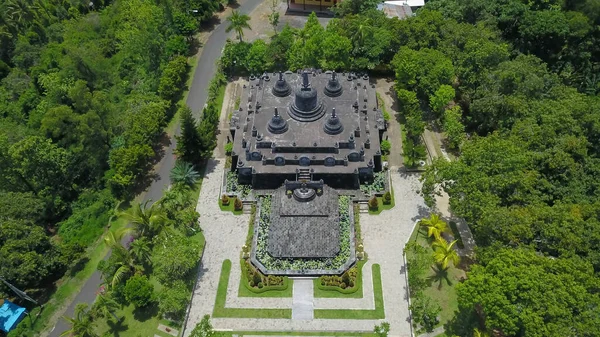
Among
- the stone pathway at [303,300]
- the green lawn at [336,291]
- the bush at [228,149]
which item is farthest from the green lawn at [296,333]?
the bush at [228,149]

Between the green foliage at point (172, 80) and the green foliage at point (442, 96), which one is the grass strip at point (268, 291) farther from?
the green foliage at point (172, 80)

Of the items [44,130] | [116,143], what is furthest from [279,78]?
[44,130]

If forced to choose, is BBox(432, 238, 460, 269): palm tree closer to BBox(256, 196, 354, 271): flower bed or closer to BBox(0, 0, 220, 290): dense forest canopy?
BBox(256, 196, 354, 271): flower bed

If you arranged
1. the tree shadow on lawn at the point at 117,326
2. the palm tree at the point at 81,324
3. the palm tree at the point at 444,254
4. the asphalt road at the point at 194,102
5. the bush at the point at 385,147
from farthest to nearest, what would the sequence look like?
the bush at the point at 385,147, the asphalt road at the point at 194,102, the palm tree at the point at 444,254, the tree shadow on lawn at the point at 117,326, the palm tree at the point at 81,324

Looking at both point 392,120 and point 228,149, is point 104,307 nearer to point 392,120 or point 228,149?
point 228,149

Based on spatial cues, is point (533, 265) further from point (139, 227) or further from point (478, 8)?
point (478, 8)

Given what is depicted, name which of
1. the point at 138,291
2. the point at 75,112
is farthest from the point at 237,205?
the point at 75,112

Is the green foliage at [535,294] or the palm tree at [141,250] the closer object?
the green foliage at [535,294]
